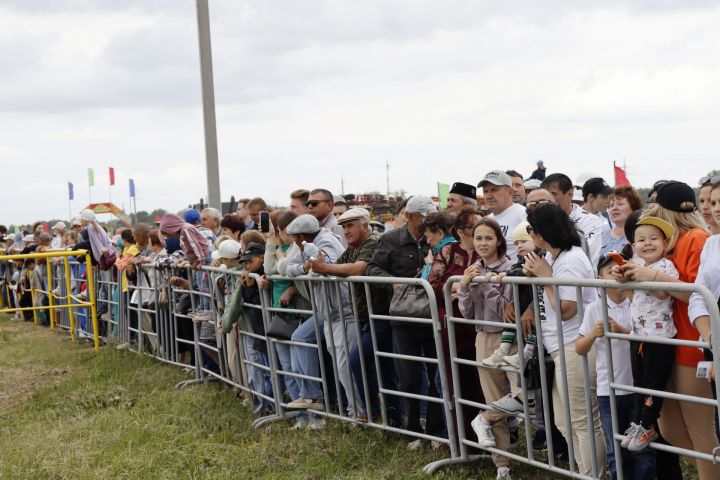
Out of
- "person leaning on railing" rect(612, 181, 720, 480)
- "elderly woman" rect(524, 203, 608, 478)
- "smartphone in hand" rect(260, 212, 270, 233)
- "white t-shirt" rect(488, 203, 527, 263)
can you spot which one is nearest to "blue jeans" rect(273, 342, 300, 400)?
"smartphone in hand" rect(260, 212, 270, 233)

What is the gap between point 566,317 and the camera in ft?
17.3

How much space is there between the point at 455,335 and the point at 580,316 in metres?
1.47

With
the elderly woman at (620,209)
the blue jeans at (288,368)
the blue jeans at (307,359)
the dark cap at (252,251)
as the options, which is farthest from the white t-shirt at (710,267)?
the dark cap at (252,251)

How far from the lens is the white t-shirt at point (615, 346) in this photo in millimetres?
4969

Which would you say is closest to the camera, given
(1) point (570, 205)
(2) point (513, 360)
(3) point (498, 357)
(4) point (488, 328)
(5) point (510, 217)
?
(2) point (513, 360)

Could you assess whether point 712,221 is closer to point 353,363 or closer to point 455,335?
point 455,335

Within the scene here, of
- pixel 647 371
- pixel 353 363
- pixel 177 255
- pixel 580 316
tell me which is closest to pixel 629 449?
pixel 647 371

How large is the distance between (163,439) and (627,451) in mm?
4106

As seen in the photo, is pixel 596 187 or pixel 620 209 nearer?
pixel 620 209

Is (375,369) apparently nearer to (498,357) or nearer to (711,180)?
(498,357)

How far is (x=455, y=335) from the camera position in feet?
21.1

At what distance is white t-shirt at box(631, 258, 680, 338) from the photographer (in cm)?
463

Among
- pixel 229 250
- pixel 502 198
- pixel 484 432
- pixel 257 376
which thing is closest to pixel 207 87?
pixel 229 250

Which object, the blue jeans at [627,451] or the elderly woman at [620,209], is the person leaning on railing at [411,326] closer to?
the elderly woman at [620,209]
